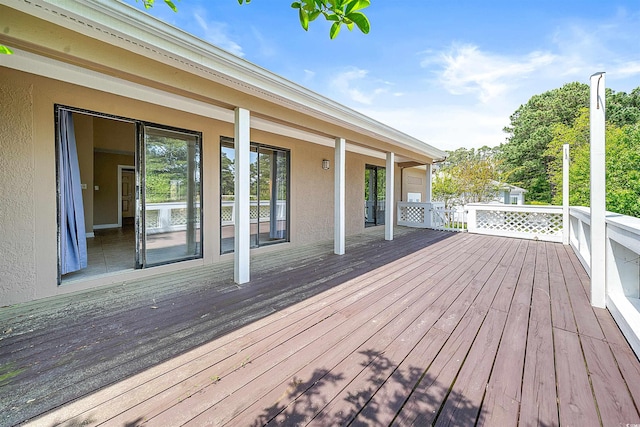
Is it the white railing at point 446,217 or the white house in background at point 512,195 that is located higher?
the white house in background at point 512,195

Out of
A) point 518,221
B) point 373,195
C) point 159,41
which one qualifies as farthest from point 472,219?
point 159,41

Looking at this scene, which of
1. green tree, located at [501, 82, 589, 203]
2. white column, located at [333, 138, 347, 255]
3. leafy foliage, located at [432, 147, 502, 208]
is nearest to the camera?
white column, located at [333, 138, 347, 255]

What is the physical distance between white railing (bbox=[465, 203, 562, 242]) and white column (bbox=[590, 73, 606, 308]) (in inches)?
187

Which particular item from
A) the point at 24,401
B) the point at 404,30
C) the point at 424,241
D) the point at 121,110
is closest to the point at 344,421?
the point at 24,401

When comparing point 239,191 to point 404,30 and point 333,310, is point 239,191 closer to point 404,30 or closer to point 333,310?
point 333,310

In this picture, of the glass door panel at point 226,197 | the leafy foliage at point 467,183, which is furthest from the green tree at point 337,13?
the leafy foliage at point 467,183

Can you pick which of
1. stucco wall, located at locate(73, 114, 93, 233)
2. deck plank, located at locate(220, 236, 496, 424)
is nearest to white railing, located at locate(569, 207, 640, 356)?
deck plank, located at locate(220, 236, 496, 424)

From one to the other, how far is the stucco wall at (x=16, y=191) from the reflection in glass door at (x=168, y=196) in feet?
3.50

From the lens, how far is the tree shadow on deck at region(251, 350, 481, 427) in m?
1.36

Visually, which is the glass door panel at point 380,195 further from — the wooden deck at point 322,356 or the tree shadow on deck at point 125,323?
the wooden deck at point 322,356

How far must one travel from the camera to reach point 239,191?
138 inches

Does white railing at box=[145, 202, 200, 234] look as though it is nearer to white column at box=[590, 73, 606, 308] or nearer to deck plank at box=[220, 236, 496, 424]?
deck plank at box=[220, 236, 496, 424]

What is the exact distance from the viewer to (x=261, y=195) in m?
5.39

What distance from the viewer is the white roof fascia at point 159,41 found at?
1970 millimetres
